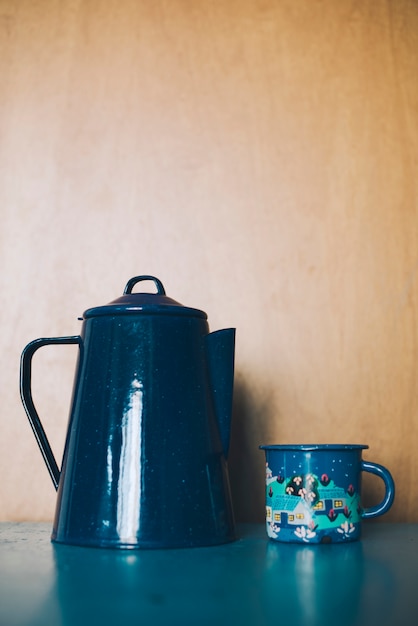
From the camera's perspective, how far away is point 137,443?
A: 68 cm

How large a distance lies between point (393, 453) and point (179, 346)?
1.18 feet

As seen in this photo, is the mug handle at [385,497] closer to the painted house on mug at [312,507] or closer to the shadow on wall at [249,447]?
the painted house on mug at [312,507]

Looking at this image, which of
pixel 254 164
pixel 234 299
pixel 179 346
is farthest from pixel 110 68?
pixel 179 346

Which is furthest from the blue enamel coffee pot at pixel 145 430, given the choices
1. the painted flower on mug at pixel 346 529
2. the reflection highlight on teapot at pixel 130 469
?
the painted flower on mug at pixel 346 529

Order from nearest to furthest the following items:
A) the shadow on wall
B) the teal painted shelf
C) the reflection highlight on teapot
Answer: the teal painted shelf < the reflection highlight on teapot < the shadow on wall

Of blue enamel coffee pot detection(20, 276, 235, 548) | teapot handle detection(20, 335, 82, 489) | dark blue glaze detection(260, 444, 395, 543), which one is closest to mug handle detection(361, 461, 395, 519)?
dark blue glaze detection(260, 444, 395, 543)

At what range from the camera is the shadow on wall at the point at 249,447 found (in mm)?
898

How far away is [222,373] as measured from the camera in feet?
2.47

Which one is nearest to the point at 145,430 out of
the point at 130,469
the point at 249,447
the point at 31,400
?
the point at 130,469

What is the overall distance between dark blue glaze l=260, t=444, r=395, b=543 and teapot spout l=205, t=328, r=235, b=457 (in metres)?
0.06

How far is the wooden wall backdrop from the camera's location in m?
0.92

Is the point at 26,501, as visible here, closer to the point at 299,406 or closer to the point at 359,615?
the point at 299,406

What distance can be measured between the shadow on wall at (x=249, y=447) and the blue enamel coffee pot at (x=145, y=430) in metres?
0.17

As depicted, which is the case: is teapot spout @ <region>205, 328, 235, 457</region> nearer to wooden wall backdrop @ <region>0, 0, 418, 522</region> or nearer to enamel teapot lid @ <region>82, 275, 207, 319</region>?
enamel teapot lid @ <region>82, 275, 207, 319</region>
